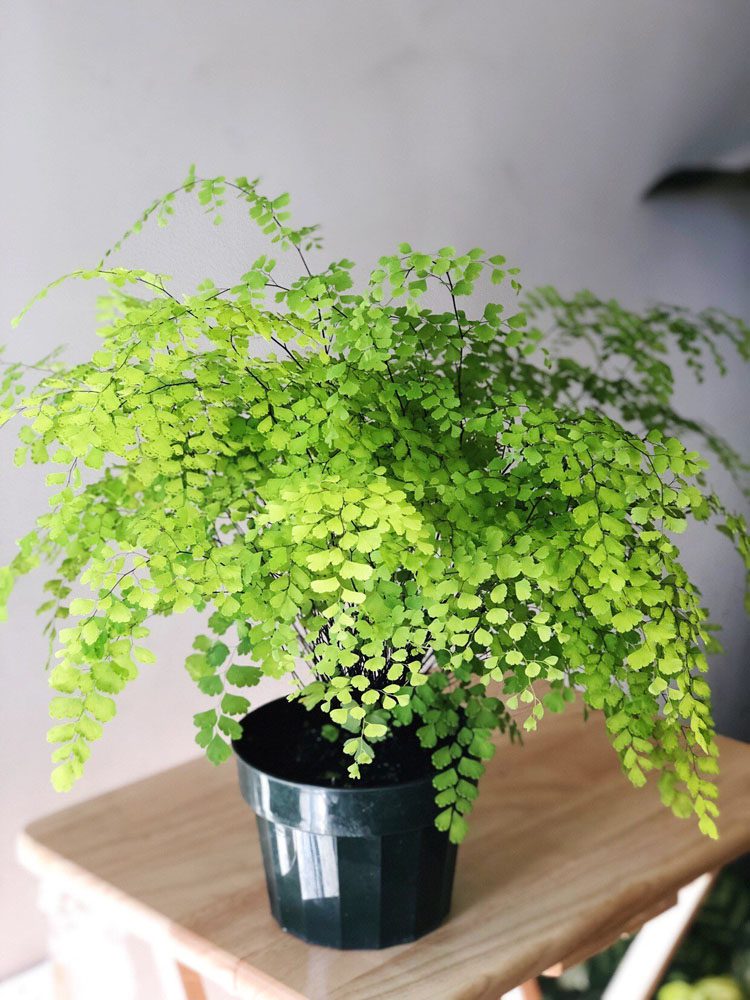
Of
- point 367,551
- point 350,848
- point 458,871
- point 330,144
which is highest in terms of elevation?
point 330,144

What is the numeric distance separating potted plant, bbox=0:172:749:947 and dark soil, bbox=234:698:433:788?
0.01 meters

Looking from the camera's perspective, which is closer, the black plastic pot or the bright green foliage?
the bright green foliage

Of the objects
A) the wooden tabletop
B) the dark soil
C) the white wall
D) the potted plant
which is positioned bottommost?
the wooden tabletop

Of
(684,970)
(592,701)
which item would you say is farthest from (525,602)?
(684,970)

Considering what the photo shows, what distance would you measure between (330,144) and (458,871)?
1.01 meters

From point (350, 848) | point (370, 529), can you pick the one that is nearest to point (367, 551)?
point (370, 529)

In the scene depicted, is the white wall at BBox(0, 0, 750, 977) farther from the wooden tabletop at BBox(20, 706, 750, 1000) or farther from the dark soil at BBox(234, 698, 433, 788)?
the dark soil at BBox(234, 698, 433, 788)

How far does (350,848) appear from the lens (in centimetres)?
84

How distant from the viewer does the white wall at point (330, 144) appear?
120 cm

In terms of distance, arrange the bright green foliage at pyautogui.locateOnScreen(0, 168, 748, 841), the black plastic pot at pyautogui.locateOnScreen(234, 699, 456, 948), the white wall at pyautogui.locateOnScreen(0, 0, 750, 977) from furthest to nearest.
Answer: the white wall at pyautogui.locateOnScreen(0, 0, 750, 977) → the black plastic pot at pyautogui.locateOnScreen(234, 699, 456, 948) → the bright green foliage at pyautogui.locateOnScreen(0, 168, 748, 841)

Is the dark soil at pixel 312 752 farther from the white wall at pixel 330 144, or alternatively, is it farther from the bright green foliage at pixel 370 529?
the white wall at pixel 330 144

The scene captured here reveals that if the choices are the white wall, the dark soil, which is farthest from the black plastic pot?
the white wall

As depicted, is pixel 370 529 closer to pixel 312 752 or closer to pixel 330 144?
pixel 312 752

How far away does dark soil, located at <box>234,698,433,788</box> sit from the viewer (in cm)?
86
